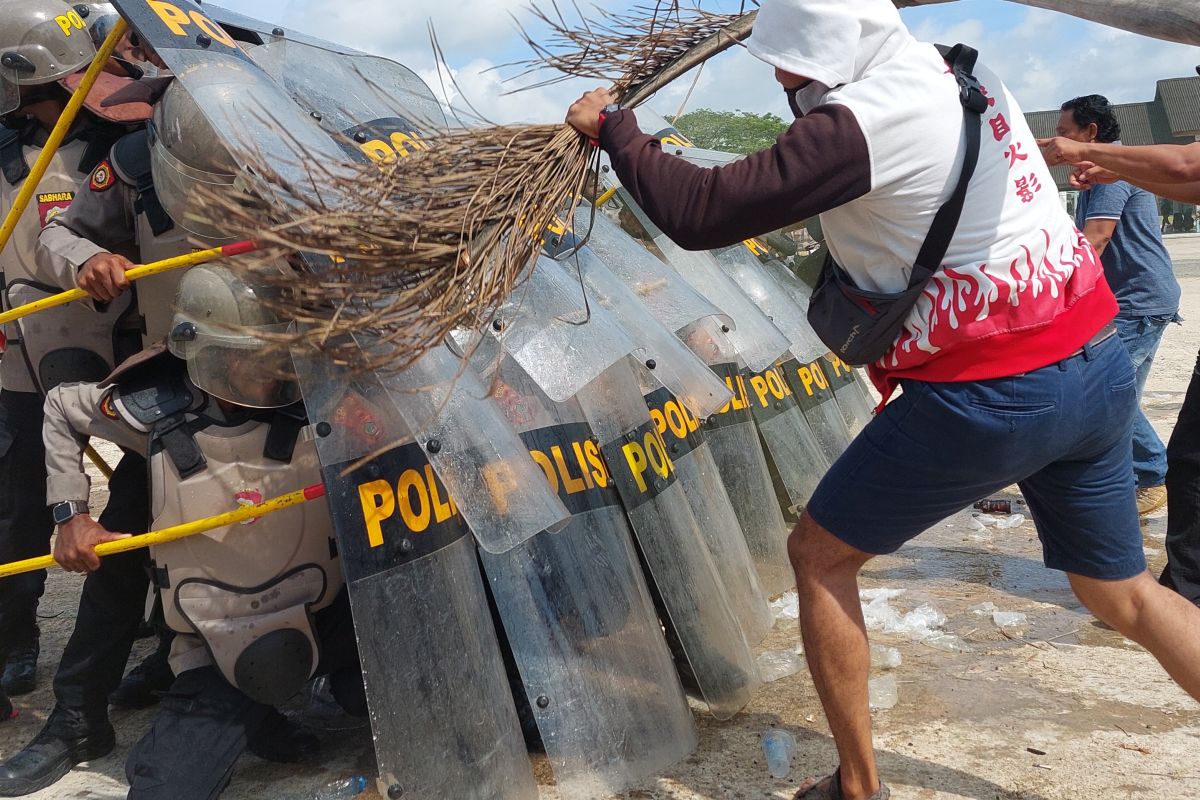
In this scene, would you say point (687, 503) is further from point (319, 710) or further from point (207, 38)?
point (207, 38)

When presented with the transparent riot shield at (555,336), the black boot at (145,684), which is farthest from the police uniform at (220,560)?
the black boot at (145,684)

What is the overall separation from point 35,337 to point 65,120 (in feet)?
2.80

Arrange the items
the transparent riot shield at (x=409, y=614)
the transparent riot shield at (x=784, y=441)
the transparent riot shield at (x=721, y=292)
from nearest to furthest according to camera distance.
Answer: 1. the transparent riot shield at (x=409, y=614)
2. the transparent riot shield at (x=721, y=292)
3. the transparent riot shield at (x=784, y=441)

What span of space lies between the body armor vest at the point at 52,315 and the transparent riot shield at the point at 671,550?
1700mm

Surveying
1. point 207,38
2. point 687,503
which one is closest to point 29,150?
point 207,38

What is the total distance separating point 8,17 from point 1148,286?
4.83 m

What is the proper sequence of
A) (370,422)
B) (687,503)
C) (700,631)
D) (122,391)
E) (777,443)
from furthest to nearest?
(777,443), (687,503), (700,631), (122,391), (370,422)

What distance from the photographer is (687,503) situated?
12.0 feet

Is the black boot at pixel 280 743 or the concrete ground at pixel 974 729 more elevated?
the black boot at pixel 280 743

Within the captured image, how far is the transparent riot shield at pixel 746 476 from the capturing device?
174 inches

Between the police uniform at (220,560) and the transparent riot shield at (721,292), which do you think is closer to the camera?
the police uniform at (220,560)

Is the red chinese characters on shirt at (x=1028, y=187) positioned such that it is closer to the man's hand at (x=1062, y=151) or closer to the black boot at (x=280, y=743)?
the man's hand at (x=1062, y=151)

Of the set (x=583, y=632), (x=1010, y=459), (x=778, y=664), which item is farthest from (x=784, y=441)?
(x=1010, y=459)

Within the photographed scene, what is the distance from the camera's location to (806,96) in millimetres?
2447
